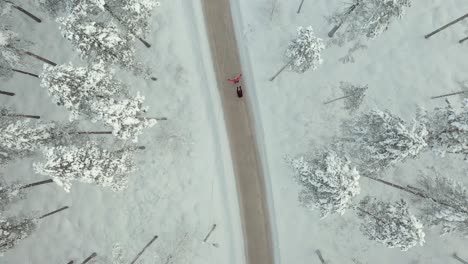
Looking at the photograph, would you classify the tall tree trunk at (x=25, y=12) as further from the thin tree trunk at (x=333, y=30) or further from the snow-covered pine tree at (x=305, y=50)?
the thin tree trunk at (x=333, y=30)

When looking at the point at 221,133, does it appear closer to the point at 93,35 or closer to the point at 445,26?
the point at 93,35

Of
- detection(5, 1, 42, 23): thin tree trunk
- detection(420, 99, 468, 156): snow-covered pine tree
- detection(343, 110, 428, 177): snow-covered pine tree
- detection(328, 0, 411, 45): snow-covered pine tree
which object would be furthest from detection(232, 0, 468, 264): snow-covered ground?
detection(5, 1, 42, 23): thin tree trunk

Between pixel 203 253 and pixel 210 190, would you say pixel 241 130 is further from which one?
pixel 203 253

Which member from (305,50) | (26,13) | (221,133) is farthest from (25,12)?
(305,50)

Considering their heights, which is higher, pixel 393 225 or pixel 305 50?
pixel 305 50

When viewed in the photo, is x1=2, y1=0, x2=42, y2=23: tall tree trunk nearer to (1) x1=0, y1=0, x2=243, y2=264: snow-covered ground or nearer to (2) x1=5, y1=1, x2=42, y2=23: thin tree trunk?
(2) x1=5, y1=1, x2=42, y2=23: thin tree trunk

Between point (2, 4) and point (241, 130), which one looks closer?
point (2, 4)

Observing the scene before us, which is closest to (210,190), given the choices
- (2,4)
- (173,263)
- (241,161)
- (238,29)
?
(241,161)
